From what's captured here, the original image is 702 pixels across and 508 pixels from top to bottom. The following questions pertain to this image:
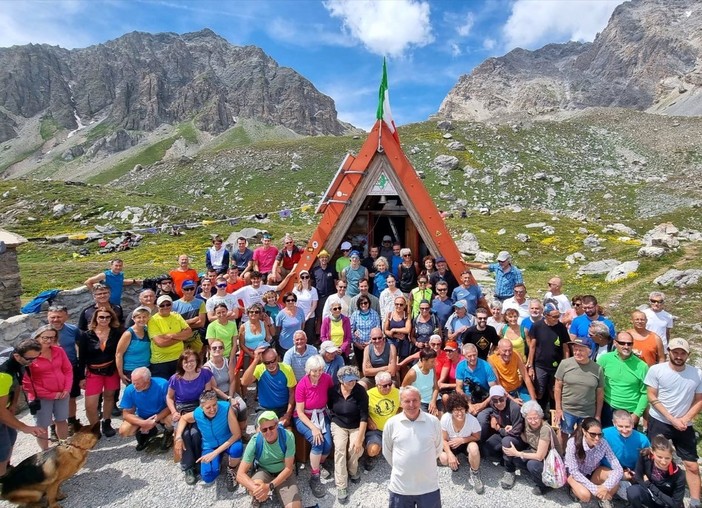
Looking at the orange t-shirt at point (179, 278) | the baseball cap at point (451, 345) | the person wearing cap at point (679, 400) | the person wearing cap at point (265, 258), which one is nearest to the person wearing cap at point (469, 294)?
the baseball cap at point (451, 345)

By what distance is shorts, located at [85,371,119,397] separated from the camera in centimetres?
609

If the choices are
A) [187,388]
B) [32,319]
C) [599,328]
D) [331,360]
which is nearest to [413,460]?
[331,360]

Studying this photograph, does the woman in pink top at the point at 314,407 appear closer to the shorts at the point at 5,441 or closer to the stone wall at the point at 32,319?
A: the shorts at the point at 5,441

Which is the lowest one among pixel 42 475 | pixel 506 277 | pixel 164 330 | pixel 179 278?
pixel 42 475

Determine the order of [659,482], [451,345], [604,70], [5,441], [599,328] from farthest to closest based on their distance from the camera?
[604,70]
[451,345]
[599,328]
[5,441]
[659,482]

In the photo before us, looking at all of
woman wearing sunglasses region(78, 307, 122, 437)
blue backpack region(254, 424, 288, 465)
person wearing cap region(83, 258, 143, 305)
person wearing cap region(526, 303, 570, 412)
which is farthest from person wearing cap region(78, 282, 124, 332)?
person wearing cap region(526, 303, 570, 412)

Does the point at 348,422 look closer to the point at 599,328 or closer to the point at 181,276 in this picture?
the point at 599,328

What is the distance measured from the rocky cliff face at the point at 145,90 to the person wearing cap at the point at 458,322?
112248 millimetres

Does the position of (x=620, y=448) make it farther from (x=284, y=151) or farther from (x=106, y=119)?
(x=106, y=119)

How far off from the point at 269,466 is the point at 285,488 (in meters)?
0.32

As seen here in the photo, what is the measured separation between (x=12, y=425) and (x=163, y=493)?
2.01m

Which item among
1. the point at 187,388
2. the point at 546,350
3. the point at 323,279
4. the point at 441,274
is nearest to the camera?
the point at 187,388

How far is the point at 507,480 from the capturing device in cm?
505

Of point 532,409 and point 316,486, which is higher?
point 532,409
